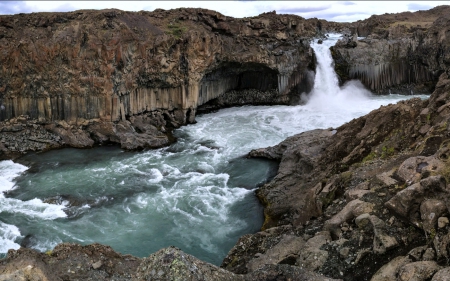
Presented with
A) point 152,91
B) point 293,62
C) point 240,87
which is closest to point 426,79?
point 293,62

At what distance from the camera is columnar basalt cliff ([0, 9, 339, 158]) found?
2802 centimetres

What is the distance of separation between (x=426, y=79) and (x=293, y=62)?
14.1 meters

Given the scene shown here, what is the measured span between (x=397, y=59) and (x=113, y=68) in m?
28.2

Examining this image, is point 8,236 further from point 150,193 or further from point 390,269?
point 390,269

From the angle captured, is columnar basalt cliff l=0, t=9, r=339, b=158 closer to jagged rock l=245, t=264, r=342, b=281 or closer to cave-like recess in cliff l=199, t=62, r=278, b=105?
cave-like recess in cliff l=199, t=62, r=278, b=105

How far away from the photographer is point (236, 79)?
39.0m

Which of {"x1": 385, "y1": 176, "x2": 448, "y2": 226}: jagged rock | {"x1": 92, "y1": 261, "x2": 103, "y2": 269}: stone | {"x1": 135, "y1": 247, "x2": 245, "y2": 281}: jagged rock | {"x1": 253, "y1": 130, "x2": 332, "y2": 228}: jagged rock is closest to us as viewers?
{"x1": 135, "y1": 247, "x2": 245, "y2": 281}: jagged rock

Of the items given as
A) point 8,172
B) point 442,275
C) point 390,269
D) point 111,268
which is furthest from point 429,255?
point 8,172

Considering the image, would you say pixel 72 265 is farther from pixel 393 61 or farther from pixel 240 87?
pixel 393 61

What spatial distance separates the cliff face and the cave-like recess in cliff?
7.49 metres

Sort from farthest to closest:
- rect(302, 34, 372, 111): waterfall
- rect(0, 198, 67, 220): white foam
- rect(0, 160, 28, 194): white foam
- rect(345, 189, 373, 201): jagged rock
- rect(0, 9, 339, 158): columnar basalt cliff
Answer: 1. rect(302, 34, 372, 111): waterfall
2. rect(0, 9, 339, 158): columnar basalt cliff
3. rect(0, 160, 28, 194): white foam
4. rect(0, 198, 67, 220): white foam
5. rect(345, 189, 373, 201): jagged rock

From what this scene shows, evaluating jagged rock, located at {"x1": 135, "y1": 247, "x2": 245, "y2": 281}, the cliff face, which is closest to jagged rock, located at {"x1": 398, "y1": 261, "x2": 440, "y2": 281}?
jagged rock, located at {"x1": 135, "y1": 247, "x2": 245, "y2": 281}

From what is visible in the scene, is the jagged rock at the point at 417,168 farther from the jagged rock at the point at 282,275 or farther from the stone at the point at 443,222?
the jagged rock at the point at 282,275

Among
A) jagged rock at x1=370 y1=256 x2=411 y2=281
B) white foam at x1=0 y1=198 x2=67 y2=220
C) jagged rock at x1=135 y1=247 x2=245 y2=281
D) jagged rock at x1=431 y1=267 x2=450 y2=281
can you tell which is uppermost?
jagged rock at x1=135 y1=247 x2=245 y2=281
